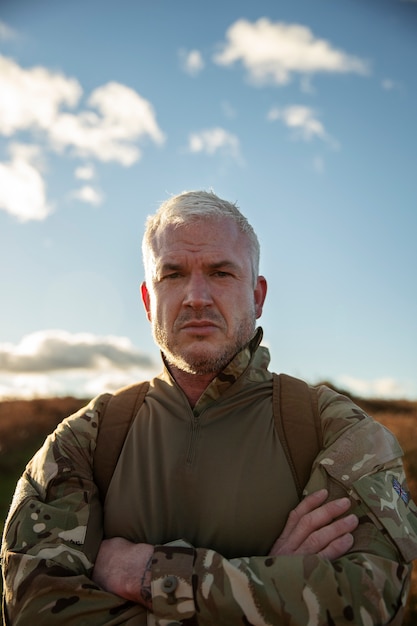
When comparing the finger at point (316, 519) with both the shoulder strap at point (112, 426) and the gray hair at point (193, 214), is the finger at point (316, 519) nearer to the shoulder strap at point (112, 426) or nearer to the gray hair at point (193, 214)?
the shoulder strap at point (112, 426)

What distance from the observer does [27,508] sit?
358 centimetres

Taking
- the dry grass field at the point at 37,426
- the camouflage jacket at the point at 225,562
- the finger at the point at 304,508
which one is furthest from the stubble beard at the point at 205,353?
the dry grass field at the point at 37,426

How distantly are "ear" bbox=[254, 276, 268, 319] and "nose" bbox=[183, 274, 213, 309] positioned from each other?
2.14ft

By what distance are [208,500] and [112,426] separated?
34.4 inches

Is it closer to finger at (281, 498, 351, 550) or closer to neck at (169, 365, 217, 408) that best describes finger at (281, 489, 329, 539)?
finger at (281, 498, 351, 550)

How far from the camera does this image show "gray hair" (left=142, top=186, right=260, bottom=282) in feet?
13.7

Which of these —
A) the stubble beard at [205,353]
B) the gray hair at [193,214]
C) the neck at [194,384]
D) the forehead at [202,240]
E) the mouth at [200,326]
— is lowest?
the neck at [194,384]

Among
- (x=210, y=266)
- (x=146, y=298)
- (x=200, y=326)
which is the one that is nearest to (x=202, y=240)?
(x=210, y=266)

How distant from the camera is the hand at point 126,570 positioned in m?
3.24

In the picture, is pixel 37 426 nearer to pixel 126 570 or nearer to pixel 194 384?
pixel 194 384

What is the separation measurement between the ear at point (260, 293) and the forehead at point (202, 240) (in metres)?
0.39

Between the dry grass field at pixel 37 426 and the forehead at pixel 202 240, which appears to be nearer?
the forehead at pixel 202 240

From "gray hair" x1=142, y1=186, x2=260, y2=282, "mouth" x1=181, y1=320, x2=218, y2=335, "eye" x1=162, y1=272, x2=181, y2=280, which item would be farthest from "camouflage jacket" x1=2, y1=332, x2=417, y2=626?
"gray hair" x1=142, y1=186, x2=260, y2=282

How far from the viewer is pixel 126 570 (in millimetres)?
3334
